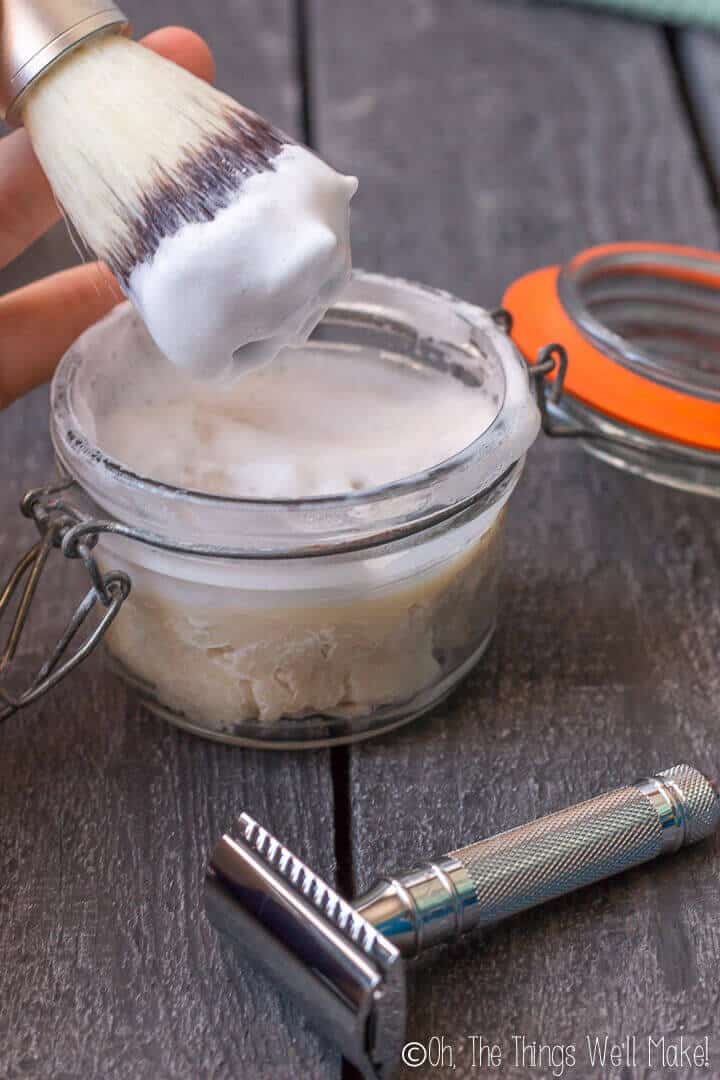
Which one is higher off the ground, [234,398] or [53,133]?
[53,133]

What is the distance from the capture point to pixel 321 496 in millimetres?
591

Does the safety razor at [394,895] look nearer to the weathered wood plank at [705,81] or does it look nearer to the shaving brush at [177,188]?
the shaving brush at [177,188]

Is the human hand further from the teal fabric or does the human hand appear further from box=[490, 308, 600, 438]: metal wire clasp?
the teal fabric

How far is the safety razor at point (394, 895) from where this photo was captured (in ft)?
1.60

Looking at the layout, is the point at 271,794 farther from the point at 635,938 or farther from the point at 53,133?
the point at 53,133

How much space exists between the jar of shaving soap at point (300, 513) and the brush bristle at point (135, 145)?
11cm

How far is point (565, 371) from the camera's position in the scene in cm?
75

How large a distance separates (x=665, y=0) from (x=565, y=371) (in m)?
0.81

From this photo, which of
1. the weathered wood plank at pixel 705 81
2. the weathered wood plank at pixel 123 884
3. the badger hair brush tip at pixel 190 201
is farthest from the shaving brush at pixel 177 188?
the weathered wood plank at pixel 705 81

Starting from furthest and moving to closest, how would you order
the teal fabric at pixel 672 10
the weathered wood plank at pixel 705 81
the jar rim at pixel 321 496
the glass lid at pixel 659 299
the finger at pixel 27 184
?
the teal fabric at pixel 672 10
the weathered wood plank at pixel 705 81
the glass lid at pixel 659 299
the finger at pixel 27 184
the jar rim at pixel 321 496

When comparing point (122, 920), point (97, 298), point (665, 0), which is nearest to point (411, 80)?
point (665, 0)

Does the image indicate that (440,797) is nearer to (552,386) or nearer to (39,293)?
(552,386)

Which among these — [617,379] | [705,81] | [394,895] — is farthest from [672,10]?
[394,895]

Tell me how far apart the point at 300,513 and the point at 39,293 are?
0.26 m
